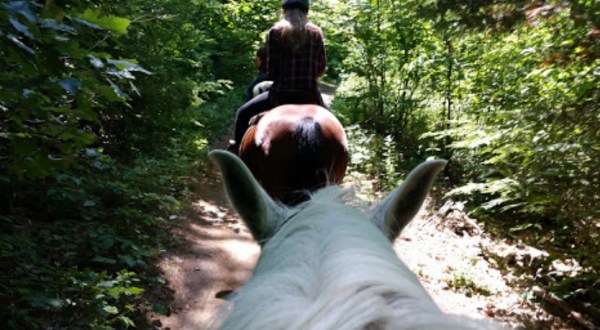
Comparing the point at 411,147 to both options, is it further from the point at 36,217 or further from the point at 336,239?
the point at 336,239

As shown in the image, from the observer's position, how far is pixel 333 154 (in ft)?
12.8

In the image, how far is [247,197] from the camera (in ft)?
5.71

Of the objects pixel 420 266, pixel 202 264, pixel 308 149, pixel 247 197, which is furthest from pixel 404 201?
pixel 202 264

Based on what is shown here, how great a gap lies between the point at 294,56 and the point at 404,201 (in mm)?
2993

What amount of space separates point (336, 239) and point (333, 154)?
2.73 meters

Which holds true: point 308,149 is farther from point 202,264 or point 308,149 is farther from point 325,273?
point 325,273

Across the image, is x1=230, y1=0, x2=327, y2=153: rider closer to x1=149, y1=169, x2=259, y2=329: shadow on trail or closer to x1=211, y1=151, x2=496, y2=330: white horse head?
x1=149, y1=169, x2=259, y2=329: shadow on trail

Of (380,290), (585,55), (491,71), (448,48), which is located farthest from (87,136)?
(448,48)

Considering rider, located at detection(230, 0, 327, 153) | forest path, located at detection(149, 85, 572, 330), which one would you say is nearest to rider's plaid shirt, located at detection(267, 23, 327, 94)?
rider, located at detection(230, 0, 327, 153)

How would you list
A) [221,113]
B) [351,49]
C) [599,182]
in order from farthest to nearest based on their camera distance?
[221,113] < [351,49] < [599,182]

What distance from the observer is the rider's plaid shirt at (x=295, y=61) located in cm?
Result: 450

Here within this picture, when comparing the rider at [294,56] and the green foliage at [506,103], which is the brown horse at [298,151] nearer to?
the rider at [294,56]

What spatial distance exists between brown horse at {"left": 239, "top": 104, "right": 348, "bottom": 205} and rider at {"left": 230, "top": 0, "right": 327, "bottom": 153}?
611 mm

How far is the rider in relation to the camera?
4445 mm
